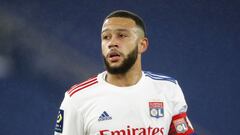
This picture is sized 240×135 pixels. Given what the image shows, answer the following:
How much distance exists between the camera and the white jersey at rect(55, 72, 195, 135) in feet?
4.31

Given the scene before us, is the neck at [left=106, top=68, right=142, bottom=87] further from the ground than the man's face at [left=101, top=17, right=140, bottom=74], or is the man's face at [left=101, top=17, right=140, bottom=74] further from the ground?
the man's face at [left=101, top=17, right=140, bottom=74]

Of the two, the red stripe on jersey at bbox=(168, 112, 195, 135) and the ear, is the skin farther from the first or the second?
the red stripe on jersey at bbox=(168, 112, 195, 135)

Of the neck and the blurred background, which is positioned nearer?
the neck

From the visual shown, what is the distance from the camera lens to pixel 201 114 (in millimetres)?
2805

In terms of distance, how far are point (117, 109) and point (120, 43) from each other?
0.67 feet

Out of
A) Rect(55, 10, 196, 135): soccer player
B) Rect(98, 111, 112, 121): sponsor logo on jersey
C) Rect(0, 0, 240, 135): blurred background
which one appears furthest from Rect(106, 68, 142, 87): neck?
Rect(0, 0, 240, 135): blurred background

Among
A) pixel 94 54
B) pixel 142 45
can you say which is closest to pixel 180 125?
pixel 142 45

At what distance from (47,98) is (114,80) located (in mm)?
1462

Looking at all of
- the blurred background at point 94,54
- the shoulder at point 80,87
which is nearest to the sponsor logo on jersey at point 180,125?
the shoulder at point 80,87

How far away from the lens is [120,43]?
1.35m

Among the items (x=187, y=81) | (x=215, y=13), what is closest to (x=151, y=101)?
(x=187, y=81)

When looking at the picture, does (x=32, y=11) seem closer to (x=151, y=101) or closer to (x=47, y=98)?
(x=47, y=98)

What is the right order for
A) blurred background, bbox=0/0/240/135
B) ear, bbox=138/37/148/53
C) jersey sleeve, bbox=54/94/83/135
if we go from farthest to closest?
blurred background, bbox=0/0/240/135, ear, bbox=138/37/148/53, jersey sleeve, bbox=54/94/83/135

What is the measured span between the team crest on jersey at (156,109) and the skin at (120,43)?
10 cm
